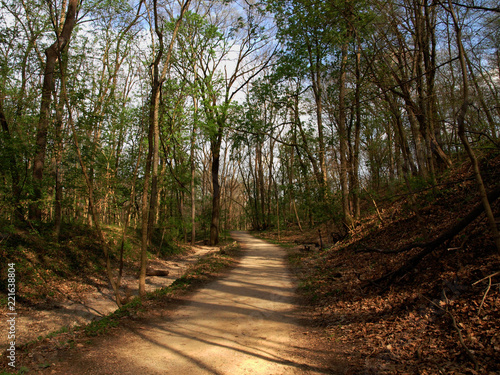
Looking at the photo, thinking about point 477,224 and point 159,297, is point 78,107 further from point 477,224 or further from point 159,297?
point 477,224

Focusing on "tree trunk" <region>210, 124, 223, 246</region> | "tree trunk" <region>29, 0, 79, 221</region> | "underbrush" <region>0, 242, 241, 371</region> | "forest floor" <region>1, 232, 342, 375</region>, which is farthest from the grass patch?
"tree trunk" <region>210, 124, 223, 246</region>

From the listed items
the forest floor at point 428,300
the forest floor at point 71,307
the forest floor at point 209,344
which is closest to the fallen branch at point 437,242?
the forest floor at point 428,300

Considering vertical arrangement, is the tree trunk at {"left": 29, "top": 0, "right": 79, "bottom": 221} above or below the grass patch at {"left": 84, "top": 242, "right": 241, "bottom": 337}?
above

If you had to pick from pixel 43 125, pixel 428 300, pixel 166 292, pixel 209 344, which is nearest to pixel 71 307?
pixel 166 292

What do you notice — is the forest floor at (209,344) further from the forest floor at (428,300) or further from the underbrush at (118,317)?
the forest floor at (428,300)

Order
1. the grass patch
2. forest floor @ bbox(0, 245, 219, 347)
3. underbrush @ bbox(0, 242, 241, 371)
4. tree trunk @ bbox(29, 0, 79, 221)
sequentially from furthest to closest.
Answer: tree trunk @ bbox(29, 0, 79, 221)
forest floor @ bbox(0, 245, 219, 347)
the grass patch
underbrush @ bbox(0, 242, 241, 371)

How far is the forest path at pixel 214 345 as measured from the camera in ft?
11.8

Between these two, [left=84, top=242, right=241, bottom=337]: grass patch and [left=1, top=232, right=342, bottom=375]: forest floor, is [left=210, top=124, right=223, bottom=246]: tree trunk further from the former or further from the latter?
[left=1, top=232, right=342, bottom=375]: forest floor

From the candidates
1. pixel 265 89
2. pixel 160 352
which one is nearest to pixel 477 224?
pixel 160 352

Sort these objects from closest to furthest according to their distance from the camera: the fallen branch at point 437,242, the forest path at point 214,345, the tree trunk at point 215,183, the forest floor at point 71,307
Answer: the forest path at point 214,345, the fallen branch at point 437,242, the forest floor at point 71,307, the tree trunk at point 215,183

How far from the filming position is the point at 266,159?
121 ft

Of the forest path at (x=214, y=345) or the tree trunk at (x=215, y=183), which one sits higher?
the tree trunk at (x=215, y=183)

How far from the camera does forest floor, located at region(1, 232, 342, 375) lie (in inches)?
141

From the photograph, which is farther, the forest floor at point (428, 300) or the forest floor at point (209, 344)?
the forest floor at point (209, 344)
